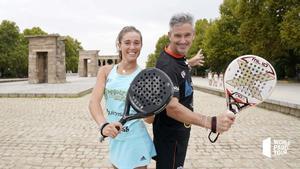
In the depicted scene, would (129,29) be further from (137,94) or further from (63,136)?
(63,136)

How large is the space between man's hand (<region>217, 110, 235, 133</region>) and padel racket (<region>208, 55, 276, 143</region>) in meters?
0.10

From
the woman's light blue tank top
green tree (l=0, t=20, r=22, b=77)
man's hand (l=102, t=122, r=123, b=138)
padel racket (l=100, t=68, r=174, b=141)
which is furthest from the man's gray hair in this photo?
green tree (l=0, t=20, r=22, b=77)

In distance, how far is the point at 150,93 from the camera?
94.9 inches

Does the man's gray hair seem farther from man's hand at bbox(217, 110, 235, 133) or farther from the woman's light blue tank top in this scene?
man's hand at bbox(217, 110, 235, 133)

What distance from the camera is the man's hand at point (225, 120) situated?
8.20 ft

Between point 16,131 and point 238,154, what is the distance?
5.52 metres

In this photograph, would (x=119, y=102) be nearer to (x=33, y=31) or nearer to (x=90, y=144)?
(x=90, y=144)

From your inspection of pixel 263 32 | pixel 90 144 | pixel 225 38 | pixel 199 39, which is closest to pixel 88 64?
pixel 199 39

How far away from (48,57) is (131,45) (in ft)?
112

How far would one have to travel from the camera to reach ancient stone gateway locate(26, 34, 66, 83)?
35.9 meters

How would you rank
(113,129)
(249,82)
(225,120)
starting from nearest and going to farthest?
(113,129) < (225,120) < (249,82)

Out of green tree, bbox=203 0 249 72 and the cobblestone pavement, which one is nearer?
the cobblestone pavement

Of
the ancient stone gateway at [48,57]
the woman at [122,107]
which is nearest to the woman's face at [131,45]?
the woman at [122,107]

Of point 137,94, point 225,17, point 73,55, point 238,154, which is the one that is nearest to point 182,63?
point 137,94
